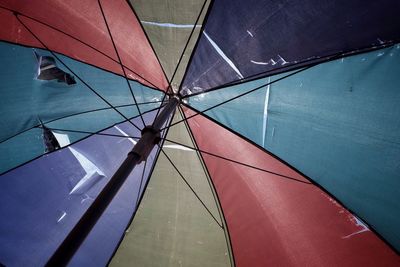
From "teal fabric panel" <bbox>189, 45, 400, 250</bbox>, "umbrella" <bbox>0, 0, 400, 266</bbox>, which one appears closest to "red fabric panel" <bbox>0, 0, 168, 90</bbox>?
"umbrella" <bbox>0, 0, 400, 266</bbox>

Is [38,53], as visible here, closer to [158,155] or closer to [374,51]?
[158,155]

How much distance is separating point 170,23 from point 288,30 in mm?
634

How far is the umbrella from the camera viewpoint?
1369 millimetres

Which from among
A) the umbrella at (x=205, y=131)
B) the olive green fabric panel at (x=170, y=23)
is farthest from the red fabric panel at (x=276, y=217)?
the olive green fabric panel at (x=170, y=23)

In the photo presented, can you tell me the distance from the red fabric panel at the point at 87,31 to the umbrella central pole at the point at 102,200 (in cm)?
47

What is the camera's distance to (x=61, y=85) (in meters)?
1.83

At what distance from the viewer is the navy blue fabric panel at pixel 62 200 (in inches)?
72.2

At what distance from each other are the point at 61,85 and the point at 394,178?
2.00 m

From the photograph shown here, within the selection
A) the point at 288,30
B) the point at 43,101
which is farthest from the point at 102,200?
the point at 288,30

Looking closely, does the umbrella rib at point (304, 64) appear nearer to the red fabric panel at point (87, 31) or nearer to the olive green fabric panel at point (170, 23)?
the olive green fabric panel at point (170, 23)

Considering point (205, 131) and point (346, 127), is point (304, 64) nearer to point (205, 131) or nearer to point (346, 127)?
point (346, 127)

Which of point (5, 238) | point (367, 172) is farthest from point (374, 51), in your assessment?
point (5, 238)

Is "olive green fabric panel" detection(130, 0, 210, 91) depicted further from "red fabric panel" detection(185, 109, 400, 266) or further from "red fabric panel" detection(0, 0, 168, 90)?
"red fabric panel" detection(185, 109, 400, 266)

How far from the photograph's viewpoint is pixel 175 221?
198cm
